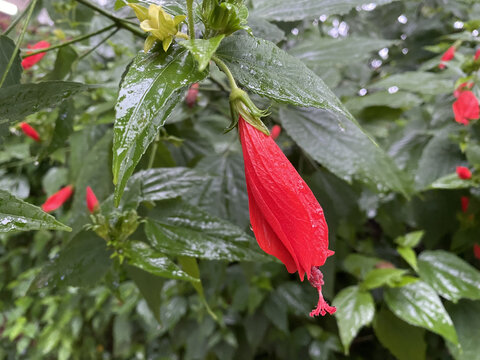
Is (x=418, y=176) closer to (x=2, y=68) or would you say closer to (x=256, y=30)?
(x=256, y=30)

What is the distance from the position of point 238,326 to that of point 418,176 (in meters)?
0.73

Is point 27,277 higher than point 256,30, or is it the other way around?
point 256,30

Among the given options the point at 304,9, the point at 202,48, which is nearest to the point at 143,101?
the point at 202,48

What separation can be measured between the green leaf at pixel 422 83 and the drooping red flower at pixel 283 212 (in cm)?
49

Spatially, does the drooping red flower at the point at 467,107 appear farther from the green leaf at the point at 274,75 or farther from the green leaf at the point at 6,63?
the green leaf at the point at 6,63

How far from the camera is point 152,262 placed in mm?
345

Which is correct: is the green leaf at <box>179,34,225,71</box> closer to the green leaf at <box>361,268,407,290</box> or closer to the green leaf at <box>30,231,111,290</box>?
the green leaf at <box>30,231,111,290</box>

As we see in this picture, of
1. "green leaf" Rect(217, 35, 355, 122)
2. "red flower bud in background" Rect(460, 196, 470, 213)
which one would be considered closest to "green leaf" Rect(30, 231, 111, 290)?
"green leaf" Rect(217, 35, 355, 122)

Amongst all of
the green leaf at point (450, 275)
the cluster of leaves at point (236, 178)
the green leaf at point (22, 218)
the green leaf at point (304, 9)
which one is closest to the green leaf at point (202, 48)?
the cluster of leaves at point (236, 178)

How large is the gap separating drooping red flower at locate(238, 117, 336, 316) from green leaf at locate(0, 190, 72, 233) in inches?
5.1

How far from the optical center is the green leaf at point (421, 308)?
0.53 meters

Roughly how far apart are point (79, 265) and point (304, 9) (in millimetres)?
387

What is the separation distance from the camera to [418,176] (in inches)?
25.0

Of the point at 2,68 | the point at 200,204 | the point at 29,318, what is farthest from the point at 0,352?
the point at 2,68
